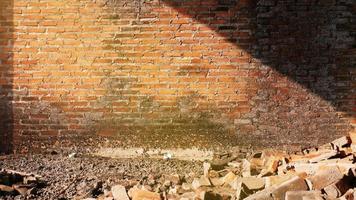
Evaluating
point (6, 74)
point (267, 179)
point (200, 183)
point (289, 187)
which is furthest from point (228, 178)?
point (6, 74)

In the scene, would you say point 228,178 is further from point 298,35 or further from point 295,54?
point 298,35

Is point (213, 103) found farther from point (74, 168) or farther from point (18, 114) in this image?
point (18, 114)

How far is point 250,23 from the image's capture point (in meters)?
5.32

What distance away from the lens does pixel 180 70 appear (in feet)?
17.8

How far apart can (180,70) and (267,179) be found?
78.6 inches

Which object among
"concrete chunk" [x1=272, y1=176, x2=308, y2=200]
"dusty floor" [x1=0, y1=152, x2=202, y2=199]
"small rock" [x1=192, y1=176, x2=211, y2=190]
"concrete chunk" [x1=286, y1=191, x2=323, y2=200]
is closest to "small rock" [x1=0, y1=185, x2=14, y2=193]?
"dusty floor" [x1=0, y1=152, x2=202, y2=199]

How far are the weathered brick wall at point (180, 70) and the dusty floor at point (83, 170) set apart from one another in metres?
0.35

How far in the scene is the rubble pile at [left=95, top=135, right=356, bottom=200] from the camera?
3.68m

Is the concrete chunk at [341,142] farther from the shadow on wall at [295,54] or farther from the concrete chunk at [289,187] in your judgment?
the concrete chunk at [289,187]

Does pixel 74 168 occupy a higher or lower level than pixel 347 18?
lower

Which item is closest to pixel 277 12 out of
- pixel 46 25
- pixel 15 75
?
pixel 46 25

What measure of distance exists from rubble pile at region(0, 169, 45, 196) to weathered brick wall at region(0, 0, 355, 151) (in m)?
0.98

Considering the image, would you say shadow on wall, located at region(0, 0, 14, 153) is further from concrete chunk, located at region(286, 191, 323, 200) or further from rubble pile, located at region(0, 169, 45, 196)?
concrete chunk, located at region(286, 191, 323, 200)

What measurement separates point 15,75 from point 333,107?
4.30 metres
